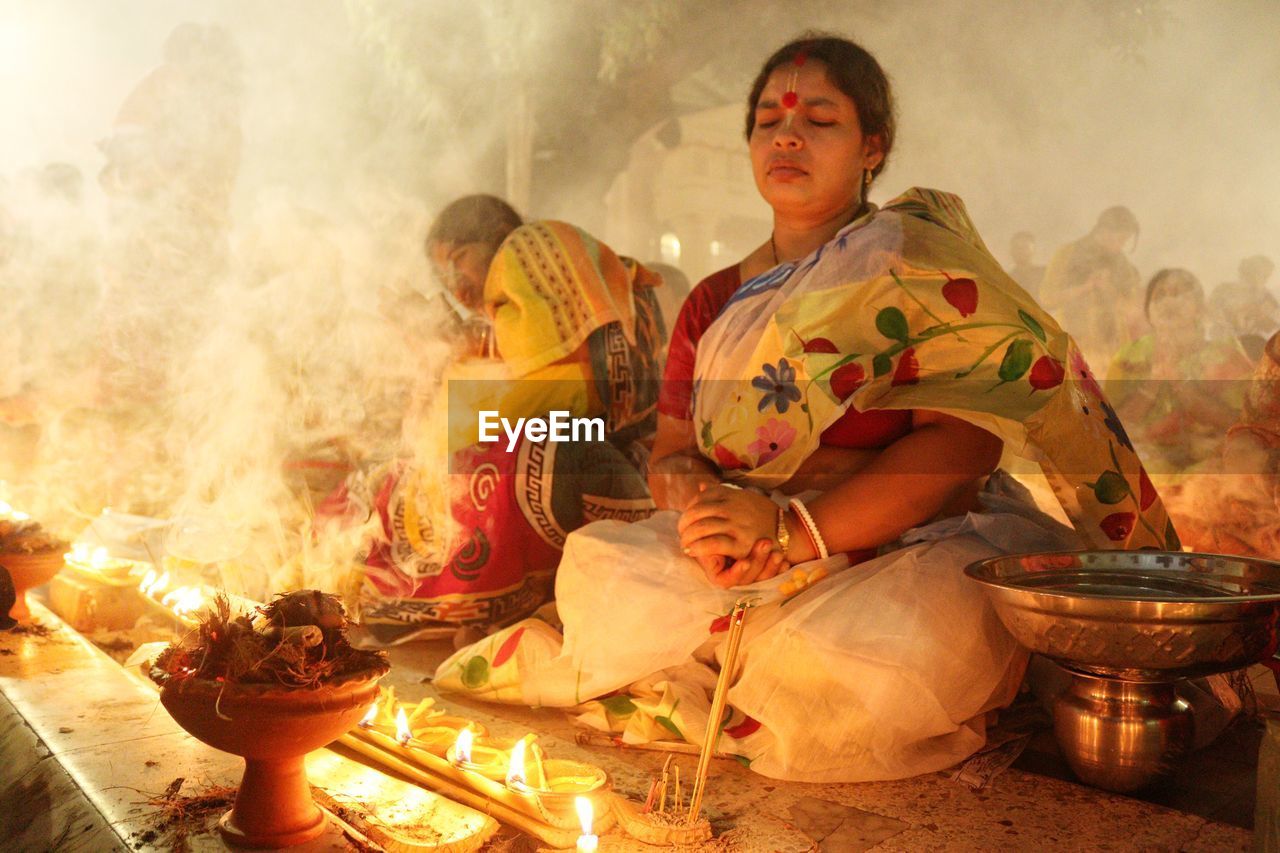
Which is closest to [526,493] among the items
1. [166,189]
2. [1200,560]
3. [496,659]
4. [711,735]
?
[496,659]

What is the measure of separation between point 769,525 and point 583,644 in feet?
2.23

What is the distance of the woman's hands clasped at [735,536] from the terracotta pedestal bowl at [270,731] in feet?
2.95

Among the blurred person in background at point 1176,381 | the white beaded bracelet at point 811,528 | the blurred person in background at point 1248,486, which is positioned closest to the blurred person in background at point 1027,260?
the blurred person in background at point 1176,381

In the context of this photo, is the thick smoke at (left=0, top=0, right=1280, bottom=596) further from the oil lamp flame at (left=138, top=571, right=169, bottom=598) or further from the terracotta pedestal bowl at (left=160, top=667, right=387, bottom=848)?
the terracotta pedestal bowl at (left=160, top=667, right=387, bottom=848)

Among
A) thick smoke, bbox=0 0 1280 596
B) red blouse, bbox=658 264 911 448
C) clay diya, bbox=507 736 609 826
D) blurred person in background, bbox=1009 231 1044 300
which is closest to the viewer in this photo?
clay diya, bbox=507 736 609 826

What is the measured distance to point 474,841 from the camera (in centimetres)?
199

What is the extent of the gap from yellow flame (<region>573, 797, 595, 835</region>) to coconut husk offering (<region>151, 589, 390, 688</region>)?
49 centimetres

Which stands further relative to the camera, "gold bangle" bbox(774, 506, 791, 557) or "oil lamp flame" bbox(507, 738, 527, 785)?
"gold bangle" bbox(774, 506, 791, 557)

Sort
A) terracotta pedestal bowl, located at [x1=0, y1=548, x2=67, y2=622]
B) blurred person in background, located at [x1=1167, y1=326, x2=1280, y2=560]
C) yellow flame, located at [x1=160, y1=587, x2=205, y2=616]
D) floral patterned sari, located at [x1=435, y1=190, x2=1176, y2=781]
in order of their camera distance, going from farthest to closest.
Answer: blurred person in background, located at [x1=1167, y1=326, x2=1280, y2=560]
terracotta pedestal bowl, located at [x1=0, y1=548, x2=67, y2=622]
yellow flame, located at [x1=160, y1=587, x2=205, y2=616]
floral patterned sari, located at [x1=435, y1=190, x2=1176, y2=781]

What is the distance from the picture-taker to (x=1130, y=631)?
209 cm

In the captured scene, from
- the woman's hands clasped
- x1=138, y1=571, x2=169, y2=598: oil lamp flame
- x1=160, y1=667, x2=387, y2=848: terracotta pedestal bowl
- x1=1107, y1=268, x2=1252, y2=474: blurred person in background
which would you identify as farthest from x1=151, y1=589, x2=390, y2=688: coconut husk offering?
x1=1107, y1=268, x2=1252, y2=474: blurred person in background

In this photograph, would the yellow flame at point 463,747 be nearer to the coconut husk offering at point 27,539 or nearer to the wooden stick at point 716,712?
the wooden stick at point 716,712

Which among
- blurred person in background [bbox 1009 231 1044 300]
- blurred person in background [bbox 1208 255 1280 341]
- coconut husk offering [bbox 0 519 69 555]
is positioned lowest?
coconut husk offering [bbox 0 519 69 555]

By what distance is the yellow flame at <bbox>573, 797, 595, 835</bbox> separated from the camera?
2.00 metres
